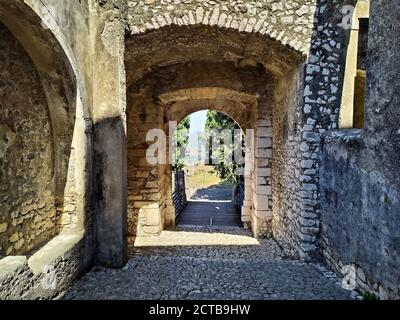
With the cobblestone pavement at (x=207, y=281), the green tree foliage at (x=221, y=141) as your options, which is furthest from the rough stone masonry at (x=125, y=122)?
the green tree foliage at (x=221, y=141)

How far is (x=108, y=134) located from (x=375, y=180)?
126 inches

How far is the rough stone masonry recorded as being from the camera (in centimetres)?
320

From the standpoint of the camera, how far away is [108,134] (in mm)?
4480

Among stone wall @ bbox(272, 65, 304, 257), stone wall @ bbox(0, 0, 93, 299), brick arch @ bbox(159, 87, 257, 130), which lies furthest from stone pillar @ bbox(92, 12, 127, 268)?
brick arch @ bbox(159, 87, 257, 130)

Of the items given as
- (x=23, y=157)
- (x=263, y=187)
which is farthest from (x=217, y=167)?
(x=23, y=157)

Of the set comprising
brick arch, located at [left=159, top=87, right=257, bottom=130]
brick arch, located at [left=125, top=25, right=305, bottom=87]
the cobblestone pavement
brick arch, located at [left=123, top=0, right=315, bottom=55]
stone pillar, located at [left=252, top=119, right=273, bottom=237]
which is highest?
brick arch, located at [left=123, top=0, right=315, bottom=55]

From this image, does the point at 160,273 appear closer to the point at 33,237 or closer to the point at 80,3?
the point at 33,237

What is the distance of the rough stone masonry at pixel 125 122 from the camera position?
10.5 feet

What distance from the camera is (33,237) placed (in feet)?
12.7

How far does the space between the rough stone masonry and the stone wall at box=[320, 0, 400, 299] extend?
0.02 metres

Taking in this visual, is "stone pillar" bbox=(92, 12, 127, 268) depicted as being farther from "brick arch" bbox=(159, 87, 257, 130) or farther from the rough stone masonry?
"brick arch" bbox=(159, 87, 257, 130)

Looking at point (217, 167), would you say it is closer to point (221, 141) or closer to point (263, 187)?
point (221, 141)
